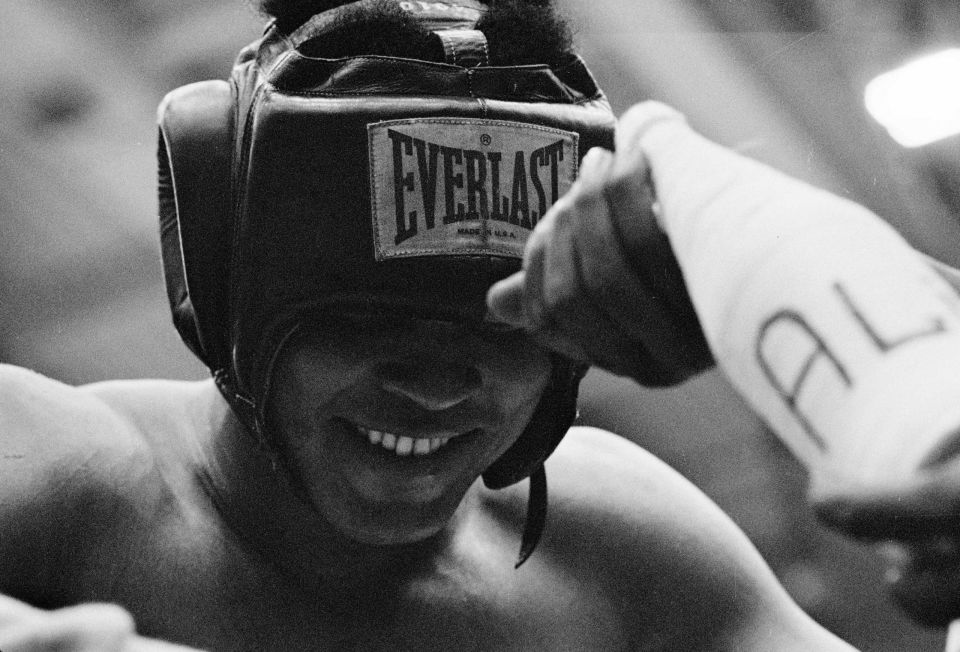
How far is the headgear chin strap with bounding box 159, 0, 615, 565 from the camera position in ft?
2.76

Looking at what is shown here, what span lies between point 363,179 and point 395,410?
0.18 meters

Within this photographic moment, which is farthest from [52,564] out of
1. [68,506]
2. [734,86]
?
[734,86]

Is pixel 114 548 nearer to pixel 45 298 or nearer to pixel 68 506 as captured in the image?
pixel 68 506

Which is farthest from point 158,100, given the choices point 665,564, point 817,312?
point 817,312

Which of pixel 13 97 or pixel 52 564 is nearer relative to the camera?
pixel 52 564

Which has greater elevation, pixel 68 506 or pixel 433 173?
pixel 433 173

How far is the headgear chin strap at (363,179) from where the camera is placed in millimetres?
840

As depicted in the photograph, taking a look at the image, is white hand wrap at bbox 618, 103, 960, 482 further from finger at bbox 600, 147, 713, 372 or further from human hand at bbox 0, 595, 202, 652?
human hand at bbox 0, 595, 202, 652

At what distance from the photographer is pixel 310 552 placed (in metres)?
0.98

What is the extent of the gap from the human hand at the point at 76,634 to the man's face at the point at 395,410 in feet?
1.14

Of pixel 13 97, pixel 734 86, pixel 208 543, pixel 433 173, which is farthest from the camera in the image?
pixel 734 86

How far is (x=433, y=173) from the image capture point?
841 mm

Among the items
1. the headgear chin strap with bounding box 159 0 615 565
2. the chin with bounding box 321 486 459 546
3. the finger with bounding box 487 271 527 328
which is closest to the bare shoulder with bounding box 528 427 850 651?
the chin with bounding box 321 486 459 546

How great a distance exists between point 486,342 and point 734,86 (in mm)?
608
